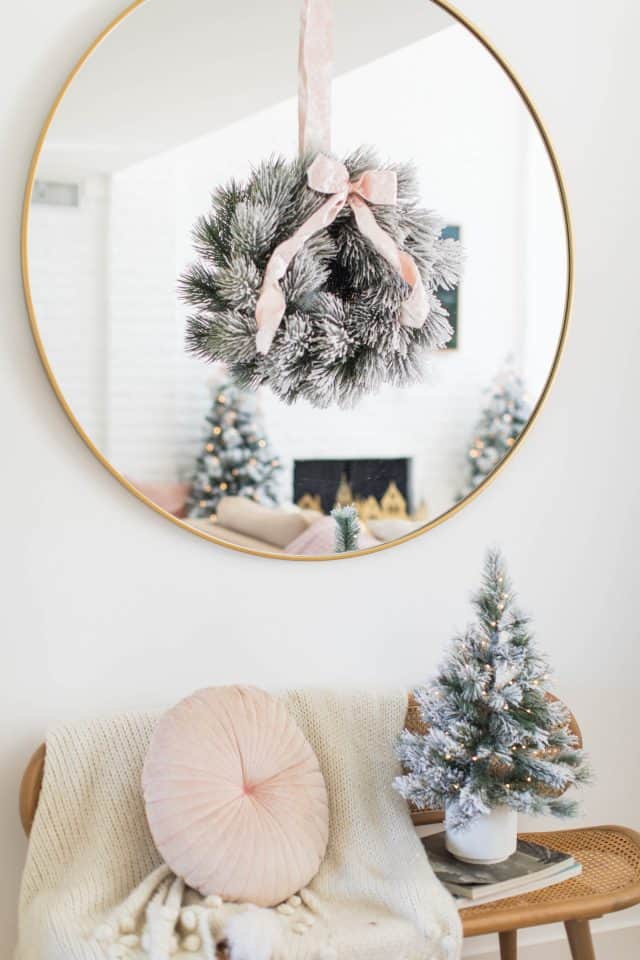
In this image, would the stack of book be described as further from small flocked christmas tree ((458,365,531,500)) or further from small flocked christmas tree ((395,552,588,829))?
small flocked christmas tree ((458,365,531,500))

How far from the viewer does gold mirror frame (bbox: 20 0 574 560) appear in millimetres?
1721

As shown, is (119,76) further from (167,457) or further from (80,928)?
(80,928)

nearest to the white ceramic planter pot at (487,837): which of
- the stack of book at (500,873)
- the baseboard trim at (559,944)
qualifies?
the stack of book at (500,873)

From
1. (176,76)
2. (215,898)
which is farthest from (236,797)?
(176,76)

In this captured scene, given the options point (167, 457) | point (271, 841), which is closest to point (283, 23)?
point (167, 457)

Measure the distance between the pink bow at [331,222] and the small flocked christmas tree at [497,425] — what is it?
214 millimetres

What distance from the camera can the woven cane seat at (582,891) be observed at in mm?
1587

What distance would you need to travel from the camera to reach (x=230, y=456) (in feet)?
5.98

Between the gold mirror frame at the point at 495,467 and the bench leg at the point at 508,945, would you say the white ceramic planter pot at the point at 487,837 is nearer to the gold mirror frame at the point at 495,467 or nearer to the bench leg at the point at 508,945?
the bench leg at the point at 508,945

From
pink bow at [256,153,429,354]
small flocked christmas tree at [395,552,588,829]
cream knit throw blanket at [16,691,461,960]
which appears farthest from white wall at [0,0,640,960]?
pink bow at [256,153,429,354]

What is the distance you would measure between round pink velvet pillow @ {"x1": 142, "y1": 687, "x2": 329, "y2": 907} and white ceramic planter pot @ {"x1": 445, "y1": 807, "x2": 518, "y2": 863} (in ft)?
0.72

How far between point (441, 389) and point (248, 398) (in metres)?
0.36

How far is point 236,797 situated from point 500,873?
1.45ft

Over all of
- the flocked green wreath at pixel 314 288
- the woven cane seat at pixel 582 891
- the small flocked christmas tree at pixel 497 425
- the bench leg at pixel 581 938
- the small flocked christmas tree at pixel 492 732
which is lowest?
the bench leg at pixel 581 938
